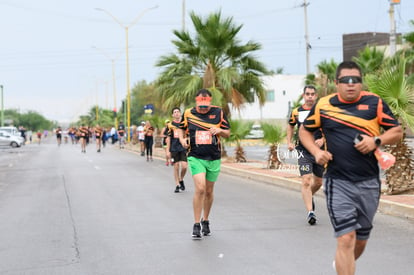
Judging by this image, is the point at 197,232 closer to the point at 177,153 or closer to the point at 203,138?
the point at 203,138

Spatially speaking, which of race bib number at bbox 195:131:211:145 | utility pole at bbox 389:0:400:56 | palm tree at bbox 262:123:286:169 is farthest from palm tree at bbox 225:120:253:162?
race bib number at bbox 195:131:211:145

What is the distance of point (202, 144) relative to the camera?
7633 mm

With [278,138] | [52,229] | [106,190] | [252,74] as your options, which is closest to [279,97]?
[252,74]

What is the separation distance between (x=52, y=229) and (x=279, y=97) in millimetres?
61576

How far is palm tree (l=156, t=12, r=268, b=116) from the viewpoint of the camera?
22.0 m

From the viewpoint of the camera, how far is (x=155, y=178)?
55.5 feet

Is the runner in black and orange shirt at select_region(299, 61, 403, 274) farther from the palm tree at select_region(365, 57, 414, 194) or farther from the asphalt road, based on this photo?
the palm tree at select_region(365, 57, 414, 194)

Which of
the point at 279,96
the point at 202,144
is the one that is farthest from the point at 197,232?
the point at 279,96

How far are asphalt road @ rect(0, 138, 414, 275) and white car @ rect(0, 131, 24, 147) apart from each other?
3881cm

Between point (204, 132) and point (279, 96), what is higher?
point (279, 96)

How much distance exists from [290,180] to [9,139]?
40.6 m

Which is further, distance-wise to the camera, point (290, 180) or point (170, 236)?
point (290, 180)

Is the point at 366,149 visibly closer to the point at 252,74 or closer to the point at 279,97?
the point at 252,74

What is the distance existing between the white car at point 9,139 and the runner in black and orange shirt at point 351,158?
48482 millimetres
